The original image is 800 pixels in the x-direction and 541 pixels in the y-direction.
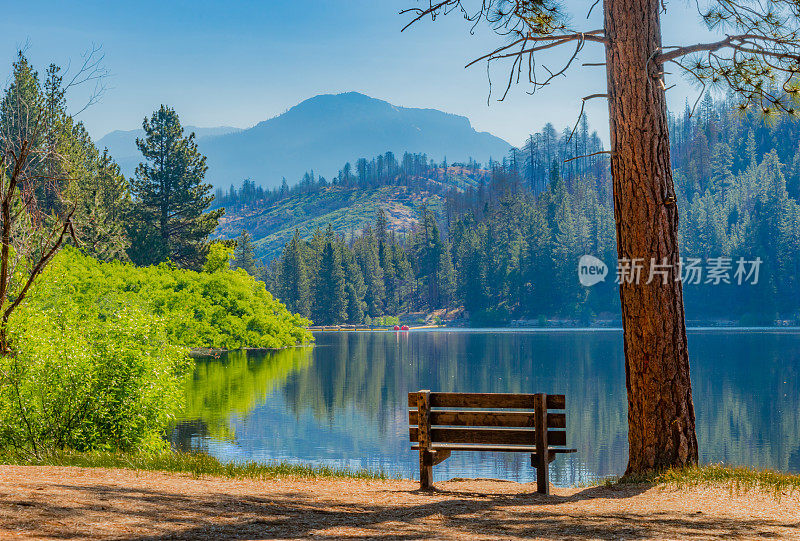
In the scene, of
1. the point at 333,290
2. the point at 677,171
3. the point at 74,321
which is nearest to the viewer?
the point at 74,321

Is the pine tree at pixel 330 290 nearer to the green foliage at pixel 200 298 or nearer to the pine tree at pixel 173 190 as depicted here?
the green foliage at pixel 200 298

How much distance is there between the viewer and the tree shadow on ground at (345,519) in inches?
228

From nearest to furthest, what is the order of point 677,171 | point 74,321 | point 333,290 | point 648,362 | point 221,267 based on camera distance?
point 648,362, point 74,321, point 221,267, point 333,290, point 677,171

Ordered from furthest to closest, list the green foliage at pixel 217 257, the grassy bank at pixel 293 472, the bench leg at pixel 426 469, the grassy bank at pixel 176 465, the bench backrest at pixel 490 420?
the green foliage at pixel 217 257 → the grassy bank at pixel 176 465 → the bench leg at pixel 426 469 → the bench backrest at pixel 490 420 → the grassy bank at pixel 293 472

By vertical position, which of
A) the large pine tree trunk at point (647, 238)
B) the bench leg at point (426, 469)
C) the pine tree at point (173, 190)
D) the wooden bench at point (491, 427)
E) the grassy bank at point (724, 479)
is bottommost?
the grassy bank at point (724, 479)

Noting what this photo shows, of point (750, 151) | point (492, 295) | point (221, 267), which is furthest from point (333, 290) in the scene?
point (750, 151)

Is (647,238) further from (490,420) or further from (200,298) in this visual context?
(200,298)

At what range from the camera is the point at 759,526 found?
6.29 m

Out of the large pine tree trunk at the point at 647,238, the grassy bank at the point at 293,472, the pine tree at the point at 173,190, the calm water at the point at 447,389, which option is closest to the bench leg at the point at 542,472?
the grassy bank at the point at 293,472

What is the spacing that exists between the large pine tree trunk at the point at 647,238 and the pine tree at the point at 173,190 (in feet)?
147

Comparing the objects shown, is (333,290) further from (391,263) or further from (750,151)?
(750,151)

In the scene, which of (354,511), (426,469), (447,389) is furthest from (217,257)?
(354,511)

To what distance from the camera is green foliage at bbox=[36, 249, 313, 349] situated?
120ft

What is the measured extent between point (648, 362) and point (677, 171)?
136 meters
